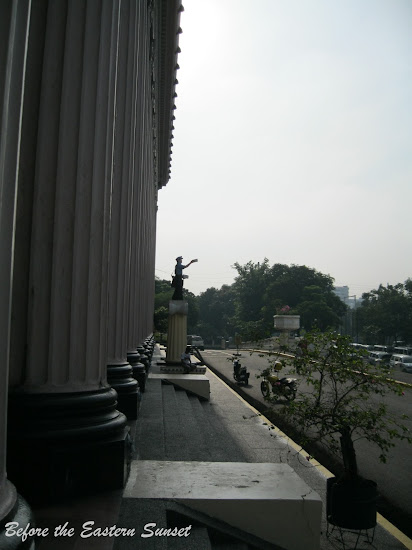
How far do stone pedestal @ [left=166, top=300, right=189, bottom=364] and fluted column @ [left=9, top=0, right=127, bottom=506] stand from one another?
17.1 m

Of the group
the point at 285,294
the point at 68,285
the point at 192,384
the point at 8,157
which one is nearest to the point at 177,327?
the point at 192,384

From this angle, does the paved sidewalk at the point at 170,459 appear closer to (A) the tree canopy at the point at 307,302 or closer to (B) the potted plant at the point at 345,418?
(B) the potted plant at the point at 345,418

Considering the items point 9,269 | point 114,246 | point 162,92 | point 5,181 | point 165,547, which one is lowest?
point 165,547

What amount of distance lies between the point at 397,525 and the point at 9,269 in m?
6.21

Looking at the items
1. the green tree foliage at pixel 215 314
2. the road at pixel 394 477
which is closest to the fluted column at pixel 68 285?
the road at pixel 394 477

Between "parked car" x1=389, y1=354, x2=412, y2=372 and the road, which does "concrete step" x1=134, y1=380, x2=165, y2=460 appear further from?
"parked car" x1=389, y1=354, x2=412, y2=372

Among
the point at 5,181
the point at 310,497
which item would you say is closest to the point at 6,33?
the point at 5,181

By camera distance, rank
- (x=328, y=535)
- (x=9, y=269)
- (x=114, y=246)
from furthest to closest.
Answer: (x=114, y=246)
(x=328, y=535)
(x=9, y=269)

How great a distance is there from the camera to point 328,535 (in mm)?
6039

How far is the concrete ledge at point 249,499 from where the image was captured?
442 cm

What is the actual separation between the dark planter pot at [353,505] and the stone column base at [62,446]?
2.61m

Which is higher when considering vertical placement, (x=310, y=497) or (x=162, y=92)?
(x=162, y=92)

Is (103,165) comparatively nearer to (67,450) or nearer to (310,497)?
(67,450)

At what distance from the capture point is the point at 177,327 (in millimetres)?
22203
